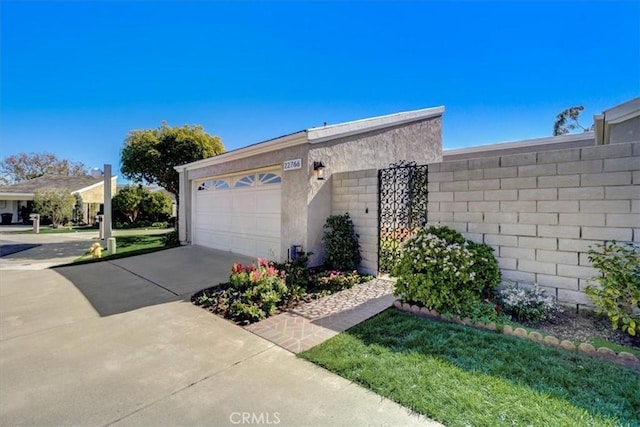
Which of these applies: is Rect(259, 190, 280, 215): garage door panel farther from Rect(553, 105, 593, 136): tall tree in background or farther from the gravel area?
Rect(553, 105, 593, 136): tall tree in background

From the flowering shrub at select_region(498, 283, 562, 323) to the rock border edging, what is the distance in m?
0.60

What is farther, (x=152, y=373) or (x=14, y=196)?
(x=14, y=196)

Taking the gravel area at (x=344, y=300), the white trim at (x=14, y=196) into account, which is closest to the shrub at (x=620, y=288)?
the gravel area at (x=344, y=300)

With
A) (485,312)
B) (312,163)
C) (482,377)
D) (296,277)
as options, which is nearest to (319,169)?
(312,163)

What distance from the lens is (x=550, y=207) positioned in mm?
4887

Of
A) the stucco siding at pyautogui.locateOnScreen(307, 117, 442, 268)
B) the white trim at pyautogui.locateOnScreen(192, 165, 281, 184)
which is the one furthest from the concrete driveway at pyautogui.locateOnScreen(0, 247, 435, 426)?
the white trim at pyautogui.locateOnScreen(192, 165, 281, 184)

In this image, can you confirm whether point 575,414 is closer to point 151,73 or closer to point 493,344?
point 493,344

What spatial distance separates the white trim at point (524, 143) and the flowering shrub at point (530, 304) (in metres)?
9.40

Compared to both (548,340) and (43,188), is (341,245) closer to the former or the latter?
(548,340)

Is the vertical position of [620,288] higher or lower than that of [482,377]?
higher

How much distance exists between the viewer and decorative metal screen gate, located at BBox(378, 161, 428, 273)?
649cm

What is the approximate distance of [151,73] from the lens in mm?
10617

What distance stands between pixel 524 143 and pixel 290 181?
34.0ft

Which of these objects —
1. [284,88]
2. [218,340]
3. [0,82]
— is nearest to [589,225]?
[218,340]
